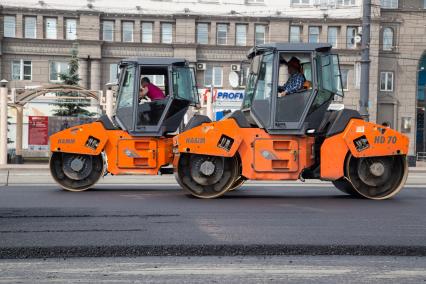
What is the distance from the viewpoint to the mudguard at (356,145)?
Result: 10.5 meters

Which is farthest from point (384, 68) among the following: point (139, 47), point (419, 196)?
point (419, 196)

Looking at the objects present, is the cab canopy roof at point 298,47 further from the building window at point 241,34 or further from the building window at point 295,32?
the building window at point 295,32

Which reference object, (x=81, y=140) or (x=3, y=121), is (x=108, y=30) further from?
(x=81, y=140)

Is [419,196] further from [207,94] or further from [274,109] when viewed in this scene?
[207,94]

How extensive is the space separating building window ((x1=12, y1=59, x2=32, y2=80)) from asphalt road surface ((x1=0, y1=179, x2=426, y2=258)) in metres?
33.5

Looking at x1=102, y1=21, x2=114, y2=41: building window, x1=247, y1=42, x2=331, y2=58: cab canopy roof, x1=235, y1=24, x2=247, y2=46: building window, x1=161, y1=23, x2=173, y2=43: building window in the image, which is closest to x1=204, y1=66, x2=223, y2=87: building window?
x1=235, y1=24, x2=247, y2=46: building window

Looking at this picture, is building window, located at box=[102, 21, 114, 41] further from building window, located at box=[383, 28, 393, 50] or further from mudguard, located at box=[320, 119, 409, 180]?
mudguard, located at box=[320, 119, 409, 180]

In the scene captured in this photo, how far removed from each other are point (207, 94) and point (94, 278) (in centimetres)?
2242

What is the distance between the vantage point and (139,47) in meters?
44.3

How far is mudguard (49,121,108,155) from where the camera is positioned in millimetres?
11750

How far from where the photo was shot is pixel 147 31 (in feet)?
145

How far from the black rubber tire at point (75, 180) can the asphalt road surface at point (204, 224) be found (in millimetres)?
550

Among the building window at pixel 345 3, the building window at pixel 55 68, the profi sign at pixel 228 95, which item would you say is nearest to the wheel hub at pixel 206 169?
the profi sign at pixel 228 95

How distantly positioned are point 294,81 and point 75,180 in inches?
177
